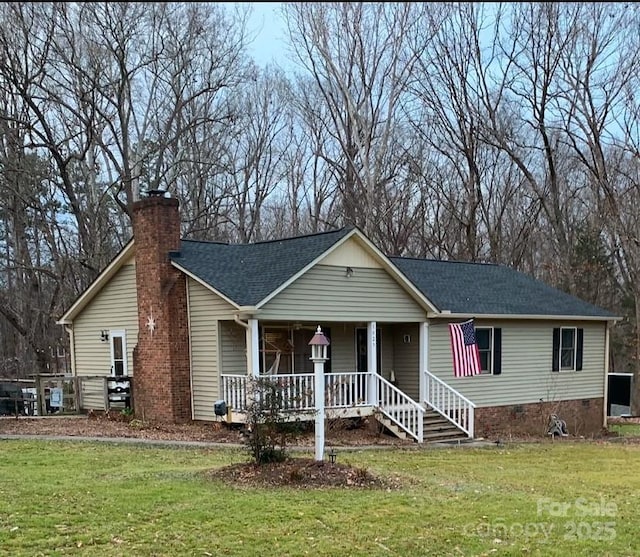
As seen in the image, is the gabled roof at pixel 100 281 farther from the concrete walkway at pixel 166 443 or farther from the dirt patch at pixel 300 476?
the dirt patch at pixel 300 476

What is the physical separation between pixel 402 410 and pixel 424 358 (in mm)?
1987

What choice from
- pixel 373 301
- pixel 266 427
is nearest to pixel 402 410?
pixel 373 301

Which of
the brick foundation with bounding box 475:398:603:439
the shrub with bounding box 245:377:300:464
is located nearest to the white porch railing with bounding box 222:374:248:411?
the shrub with bounding box 245:377:300:464

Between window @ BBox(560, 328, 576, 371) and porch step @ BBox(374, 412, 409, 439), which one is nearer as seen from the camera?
porch step @ BBox(374, 412, 409, 439)

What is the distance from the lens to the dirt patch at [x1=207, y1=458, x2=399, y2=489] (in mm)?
7824

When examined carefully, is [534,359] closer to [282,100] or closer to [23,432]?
[23,432]

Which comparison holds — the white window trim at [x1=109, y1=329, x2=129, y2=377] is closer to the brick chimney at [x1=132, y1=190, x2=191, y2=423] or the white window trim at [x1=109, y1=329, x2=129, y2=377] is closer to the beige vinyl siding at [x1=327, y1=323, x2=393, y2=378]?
the brick chimney at [x1=132, y1=190, x2=191, y2=423]

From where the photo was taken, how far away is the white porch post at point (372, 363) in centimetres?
1487

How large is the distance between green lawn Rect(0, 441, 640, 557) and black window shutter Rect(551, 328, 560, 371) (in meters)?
9.20

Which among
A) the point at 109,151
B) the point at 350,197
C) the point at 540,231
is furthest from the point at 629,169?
the point at 109,151

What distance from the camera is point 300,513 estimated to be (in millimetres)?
6480

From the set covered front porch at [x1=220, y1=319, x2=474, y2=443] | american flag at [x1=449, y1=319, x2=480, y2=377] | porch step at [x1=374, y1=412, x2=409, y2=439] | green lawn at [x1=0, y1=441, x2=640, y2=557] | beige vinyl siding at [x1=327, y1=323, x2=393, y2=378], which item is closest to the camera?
green lawn at [x1=0, y1=441, x2=640, y2=557]

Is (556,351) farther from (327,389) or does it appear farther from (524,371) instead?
(327,389)

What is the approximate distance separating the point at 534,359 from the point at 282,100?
819 inches
